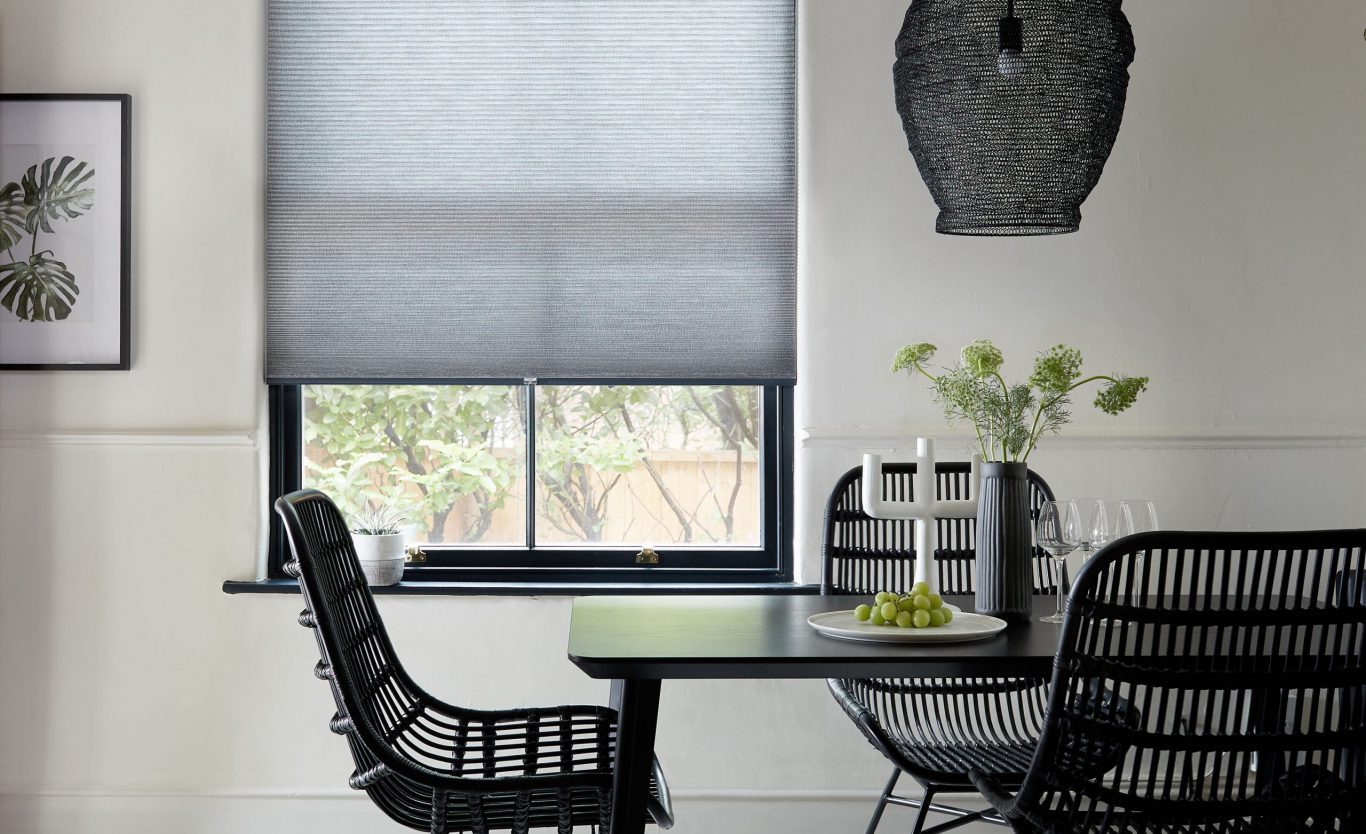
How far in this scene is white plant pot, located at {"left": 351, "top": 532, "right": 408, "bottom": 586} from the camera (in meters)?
3.13

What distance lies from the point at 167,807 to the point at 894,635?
2208 millimetres

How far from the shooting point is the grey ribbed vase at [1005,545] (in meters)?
2.16

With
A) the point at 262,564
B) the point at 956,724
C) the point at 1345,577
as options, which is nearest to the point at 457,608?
the point at 262,564

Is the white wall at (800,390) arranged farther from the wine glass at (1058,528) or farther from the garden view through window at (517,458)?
the wine glass at (1058,528)

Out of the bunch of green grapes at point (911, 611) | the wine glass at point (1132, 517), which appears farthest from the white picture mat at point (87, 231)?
the wine glass at point (1132, 517)

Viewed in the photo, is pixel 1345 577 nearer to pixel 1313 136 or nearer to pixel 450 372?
pixel 1313 136

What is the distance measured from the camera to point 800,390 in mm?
3205

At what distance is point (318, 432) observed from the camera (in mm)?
3312

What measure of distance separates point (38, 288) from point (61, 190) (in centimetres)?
27

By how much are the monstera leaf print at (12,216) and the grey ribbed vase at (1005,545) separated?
258cm

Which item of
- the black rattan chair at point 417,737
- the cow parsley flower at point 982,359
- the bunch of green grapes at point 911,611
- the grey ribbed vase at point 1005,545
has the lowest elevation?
the black rattan chair at point 417,737

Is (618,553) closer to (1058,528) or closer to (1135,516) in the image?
(1058,528)

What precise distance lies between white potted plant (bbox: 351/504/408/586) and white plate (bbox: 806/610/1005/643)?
1.43 metres

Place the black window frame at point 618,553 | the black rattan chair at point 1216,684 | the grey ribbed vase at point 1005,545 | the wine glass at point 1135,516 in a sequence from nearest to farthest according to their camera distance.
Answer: the black rattan chair at point 1216,684 → the wine glass at point 1135,516 → the grey ribbed vase at point 1005,545 → the black window frame at point 618,553
